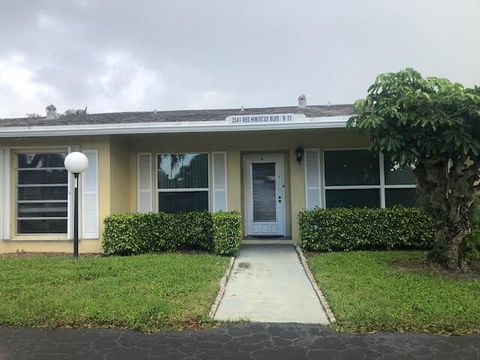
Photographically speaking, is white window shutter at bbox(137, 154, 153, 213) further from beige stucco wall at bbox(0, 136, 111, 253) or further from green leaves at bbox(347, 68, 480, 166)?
green leaves at bbox(347, 68, 480, 166)

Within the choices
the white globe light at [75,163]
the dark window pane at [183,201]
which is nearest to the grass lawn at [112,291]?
the white globe light at [75,163]

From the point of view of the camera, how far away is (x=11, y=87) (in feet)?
94.3

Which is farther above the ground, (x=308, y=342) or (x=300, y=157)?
(x=300, y=157)

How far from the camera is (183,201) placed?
11.4m

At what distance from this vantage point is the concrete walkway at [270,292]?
5.57 m

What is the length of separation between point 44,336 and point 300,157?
741 centimetres

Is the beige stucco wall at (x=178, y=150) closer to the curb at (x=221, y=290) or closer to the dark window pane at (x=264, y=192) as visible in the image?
the dark window pane at (x=264, y=192)

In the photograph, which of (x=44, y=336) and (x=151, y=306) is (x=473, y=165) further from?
(x=44, y=336)

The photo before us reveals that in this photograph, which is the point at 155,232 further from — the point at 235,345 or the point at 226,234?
the point at 235,345

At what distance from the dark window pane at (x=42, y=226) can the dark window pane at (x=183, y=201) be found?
2.42 metres

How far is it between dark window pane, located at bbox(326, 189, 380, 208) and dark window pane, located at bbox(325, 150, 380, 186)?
22 centimetres

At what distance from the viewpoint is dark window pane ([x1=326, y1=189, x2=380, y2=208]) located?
10.8 meters

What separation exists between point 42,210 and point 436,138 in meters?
8.88

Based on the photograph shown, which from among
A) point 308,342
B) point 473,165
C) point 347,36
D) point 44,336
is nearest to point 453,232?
point 473,165
